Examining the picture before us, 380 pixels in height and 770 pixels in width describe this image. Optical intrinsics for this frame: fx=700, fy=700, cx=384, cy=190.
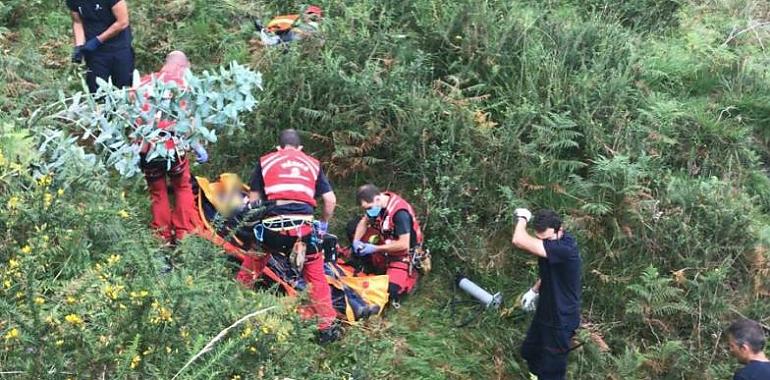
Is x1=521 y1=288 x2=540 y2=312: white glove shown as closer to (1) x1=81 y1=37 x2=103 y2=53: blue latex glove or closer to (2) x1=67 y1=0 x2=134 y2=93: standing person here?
(2) x1=67 y1=0 x2=134 y2=93: standing person

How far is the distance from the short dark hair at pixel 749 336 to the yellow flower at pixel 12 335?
4100mm

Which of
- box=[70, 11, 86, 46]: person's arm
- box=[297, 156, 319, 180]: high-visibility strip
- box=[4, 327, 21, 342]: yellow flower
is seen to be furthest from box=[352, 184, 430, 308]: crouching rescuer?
box=[4, 327, 21, 342]: yellow flower

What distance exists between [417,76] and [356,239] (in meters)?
1.98

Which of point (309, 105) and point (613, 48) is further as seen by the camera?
point (613, 48)

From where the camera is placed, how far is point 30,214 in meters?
3.84

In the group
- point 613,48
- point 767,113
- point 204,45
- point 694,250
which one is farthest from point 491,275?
point 204,45

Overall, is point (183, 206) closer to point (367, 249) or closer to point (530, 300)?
point (367, 249)

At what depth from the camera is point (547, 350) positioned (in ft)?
16.8

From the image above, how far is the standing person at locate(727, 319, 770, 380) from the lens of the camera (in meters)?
4.21

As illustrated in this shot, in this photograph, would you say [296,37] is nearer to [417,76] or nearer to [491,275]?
[417,76]

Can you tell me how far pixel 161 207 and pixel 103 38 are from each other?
170 centimetres

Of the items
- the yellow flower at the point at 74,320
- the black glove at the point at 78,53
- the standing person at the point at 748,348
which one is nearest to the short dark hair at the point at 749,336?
the standing person at the point at 748,348

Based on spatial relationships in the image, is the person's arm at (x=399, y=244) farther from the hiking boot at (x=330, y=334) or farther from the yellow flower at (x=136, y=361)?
the yellow flower at (x=136, y=361)

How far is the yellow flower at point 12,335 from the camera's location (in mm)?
2912
